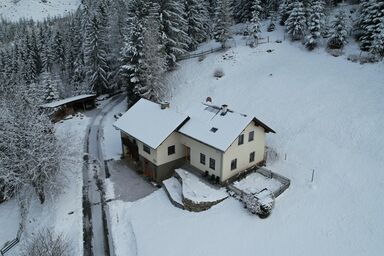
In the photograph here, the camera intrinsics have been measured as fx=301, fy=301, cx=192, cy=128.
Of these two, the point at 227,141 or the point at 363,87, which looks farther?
the point at 363,87

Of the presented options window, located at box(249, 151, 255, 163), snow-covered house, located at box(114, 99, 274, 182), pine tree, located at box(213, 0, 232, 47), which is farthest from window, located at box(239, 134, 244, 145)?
pine tree, located at box(213, 0, 232, 47)

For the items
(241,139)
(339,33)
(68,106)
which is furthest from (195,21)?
(241,139)

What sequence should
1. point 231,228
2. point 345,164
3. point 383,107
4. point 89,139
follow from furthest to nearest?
point 89,139 → point 383,107 → point 345,164 → point 231,228

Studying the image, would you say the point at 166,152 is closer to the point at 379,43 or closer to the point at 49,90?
the point at 379,43

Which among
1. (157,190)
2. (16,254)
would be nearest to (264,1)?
(157,190)

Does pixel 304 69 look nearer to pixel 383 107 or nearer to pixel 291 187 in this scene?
pixel 383 107

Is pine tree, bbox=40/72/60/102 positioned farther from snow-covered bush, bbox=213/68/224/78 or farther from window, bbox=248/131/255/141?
window, bbox=248/131/255/141

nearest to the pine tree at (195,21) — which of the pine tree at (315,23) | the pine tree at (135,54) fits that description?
the pine tree at (135,54)
